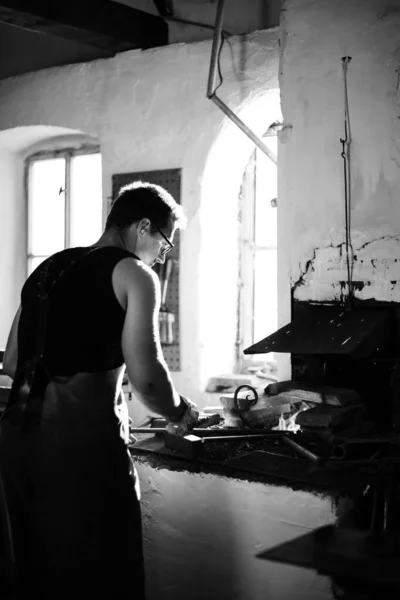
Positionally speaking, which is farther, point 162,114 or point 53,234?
point 53,234

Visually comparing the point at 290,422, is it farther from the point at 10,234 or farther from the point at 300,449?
the point at 10,234

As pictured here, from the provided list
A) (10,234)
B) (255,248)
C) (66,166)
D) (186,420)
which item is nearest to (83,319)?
(186,420)

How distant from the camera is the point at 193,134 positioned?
14.7 ft

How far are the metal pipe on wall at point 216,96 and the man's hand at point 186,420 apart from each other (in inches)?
73.4

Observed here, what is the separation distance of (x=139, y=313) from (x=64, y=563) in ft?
2.66

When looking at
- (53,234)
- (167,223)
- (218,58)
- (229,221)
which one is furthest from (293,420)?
(53,234)

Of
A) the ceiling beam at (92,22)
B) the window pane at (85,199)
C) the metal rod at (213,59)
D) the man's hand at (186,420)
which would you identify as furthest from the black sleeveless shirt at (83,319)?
the window pane at (85,199)

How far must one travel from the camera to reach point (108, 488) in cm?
242

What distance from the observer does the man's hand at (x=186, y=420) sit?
8.80ft

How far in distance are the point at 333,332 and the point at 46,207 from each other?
115 inches

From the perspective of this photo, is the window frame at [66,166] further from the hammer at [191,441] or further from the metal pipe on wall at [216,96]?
the hammer at [191,441]

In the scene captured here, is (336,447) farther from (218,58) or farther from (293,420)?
(218,58)

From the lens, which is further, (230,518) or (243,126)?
(243,126)

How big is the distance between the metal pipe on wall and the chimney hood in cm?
112
